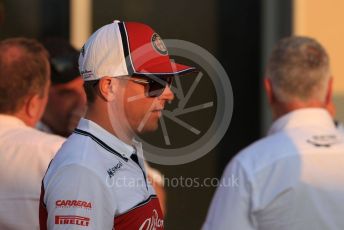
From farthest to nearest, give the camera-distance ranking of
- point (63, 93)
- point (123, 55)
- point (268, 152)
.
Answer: point (63, 93) → point (268, 152) → point (123, 55)

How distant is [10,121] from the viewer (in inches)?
133

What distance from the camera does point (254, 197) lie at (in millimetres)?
3121

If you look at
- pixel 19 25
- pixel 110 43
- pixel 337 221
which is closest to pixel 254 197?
pixel 337 221

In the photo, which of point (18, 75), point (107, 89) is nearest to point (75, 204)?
point (107, 89)

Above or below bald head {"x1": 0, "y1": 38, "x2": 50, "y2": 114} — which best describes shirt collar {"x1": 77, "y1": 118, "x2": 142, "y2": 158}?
above

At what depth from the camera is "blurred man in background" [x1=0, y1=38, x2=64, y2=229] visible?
3.14m

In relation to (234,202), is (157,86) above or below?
above

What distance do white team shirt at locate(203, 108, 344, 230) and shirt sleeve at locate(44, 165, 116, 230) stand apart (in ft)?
3.24

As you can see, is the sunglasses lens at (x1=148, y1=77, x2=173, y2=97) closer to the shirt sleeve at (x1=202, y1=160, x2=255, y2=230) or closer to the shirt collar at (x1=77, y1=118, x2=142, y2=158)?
the shirt collar at (x1=77, y1=118, x2=142, y2=158)

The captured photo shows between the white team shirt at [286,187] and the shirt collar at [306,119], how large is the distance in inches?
2.9

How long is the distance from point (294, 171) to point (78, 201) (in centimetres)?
120

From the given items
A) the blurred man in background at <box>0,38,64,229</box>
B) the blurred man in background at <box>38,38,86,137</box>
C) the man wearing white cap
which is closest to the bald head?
the blurred man in background at <box>0,38,64,229</box>

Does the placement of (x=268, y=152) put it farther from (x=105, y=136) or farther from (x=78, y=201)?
(x=78, y=201)

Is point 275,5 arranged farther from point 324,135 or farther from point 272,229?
point 272,229
